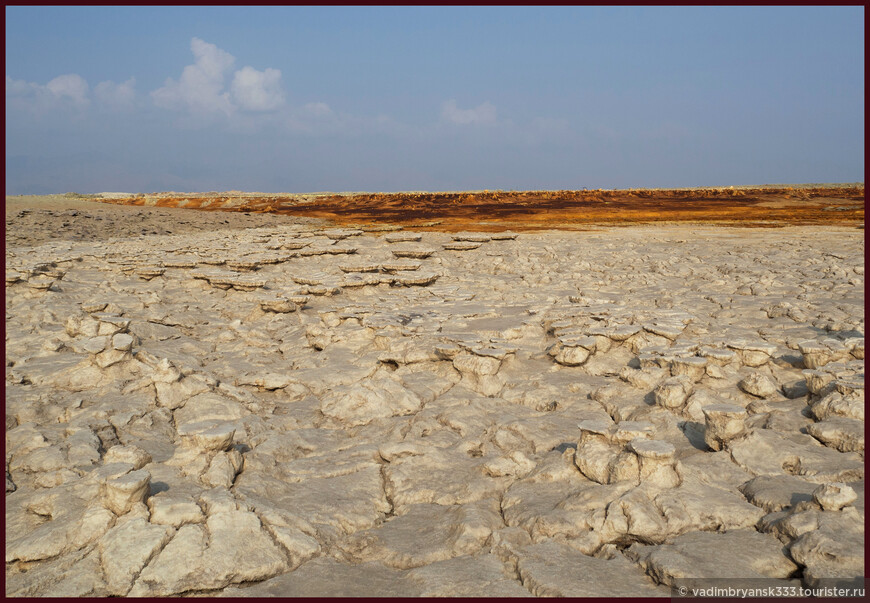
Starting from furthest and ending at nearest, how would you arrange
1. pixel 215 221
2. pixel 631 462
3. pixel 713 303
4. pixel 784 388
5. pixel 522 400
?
pixel 215 221
pixel 713 303
pixel 522 400
pixel 784 388
pixel 631 462

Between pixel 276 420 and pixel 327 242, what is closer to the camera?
pixel 276 420

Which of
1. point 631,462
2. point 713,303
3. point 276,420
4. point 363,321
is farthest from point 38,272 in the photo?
point 713,303

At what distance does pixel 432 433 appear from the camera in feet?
13.0

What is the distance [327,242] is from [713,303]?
7843 millimetres

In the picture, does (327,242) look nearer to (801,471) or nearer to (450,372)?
(450,372)

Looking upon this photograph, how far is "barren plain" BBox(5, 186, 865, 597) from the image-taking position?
95.1 inches

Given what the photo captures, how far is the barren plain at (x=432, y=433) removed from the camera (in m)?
2.42

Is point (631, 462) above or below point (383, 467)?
above

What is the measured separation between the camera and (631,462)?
9.78 feet

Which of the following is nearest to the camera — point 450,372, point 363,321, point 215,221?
point 450,372

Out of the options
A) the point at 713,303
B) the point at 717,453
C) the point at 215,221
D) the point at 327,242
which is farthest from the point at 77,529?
the point at 215,221

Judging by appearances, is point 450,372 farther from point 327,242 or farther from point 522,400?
point 327,242

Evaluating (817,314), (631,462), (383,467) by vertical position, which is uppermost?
(817,314)

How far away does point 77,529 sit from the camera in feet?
8.72
